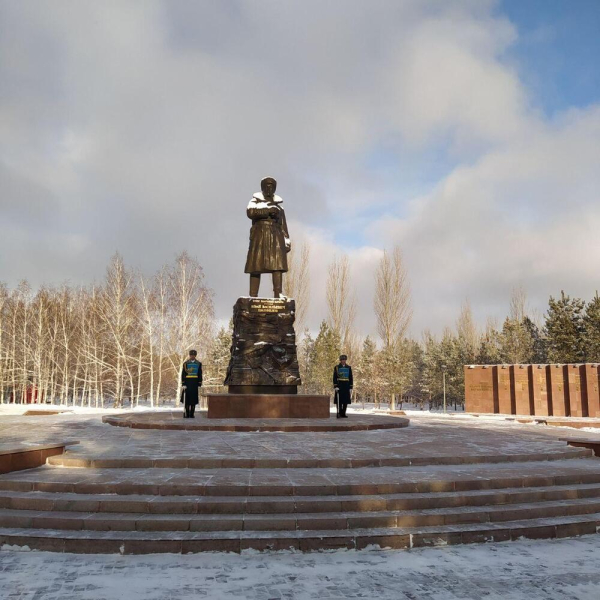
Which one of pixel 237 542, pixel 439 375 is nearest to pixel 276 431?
pixel 237 542

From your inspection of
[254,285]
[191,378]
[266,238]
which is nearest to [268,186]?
[266,238]

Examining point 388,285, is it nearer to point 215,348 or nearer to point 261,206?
point 215,348

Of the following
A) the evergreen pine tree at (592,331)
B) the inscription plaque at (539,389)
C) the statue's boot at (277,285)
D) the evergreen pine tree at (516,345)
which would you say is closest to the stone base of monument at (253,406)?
the statue's boot at (277,285)

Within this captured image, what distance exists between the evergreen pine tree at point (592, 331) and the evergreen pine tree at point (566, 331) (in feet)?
1.00

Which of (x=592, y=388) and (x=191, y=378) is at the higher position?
(x=191, y=378)

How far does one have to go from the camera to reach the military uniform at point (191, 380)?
9977 mm

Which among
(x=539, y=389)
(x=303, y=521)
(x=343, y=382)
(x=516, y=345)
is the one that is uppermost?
(x=516, y=345)

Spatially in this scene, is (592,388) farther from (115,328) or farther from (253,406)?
(115,328)

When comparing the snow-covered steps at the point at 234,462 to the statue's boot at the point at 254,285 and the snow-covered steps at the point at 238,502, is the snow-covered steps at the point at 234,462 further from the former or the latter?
the statue's boot at the point at 254,285

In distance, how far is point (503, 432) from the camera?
998 cm

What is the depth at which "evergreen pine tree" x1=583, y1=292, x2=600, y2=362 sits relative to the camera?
2983cm

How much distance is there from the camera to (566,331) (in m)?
31.6

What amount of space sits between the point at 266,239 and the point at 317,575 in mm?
8980

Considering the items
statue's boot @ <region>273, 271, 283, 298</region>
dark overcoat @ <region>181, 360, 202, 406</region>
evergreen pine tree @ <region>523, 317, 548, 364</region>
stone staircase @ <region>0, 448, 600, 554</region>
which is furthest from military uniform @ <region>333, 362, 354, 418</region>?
evergreen pine tree @ <region>523, 317, 548, 364</region>
